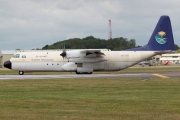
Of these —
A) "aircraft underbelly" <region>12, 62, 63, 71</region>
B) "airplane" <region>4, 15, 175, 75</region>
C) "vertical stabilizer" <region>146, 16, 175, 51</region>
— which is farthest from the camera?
"vertical stabilizer" <region>146, 16, 175, 51</region>

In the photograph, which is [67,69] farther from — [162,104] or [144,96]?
[162,104]

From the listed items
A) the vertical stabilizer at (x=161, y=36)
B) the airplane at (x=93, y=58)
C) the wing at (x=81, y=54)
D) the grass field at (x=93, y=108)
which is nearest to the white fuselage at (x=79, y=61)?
the airplane at (x=93, y=58)

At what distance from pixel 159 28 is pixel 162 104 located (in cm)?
3613

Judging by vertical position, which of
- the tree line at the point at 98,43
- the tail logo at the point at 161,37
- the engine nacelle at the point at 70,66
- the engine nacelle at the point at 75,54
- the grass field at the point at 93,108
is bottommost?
the grass field at the point at 93,108

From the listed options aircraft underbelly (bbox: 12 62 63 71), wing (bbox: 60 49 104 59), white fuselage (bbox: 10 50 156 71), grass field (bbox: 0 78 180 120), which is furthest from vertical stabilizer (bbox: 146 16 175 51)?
grass field (bbox: 0 78 180 120)

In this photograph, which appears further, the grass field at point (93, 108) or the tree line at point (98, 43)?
the tree line at point (98, 43)

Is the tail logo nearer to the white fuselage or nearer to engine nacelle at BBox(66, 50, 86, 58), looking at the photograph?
the white fuselage

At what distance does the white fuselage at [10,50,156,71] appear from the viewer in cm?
5159

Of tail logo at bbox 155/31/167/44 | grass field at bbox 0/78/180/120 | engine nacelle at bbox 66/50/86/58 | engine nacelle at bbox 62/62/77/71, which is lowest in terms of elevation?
grass field at bbox 0/78/180/120

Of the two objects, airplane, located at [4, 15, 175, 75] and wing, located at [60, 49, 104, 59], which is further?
airplane, located at [4, 15, 175, 75]

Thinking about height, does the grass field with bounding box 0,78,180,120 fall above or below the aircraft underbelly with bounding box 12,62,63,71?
below

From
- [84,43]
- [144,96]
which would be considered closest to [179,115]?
[144,96]

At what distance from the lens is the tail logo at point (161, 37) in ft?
174

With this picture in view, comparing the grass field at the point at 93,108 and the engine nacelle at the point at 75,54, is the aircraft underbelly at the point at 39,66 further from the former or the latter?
the grass field at the point at 93,108
